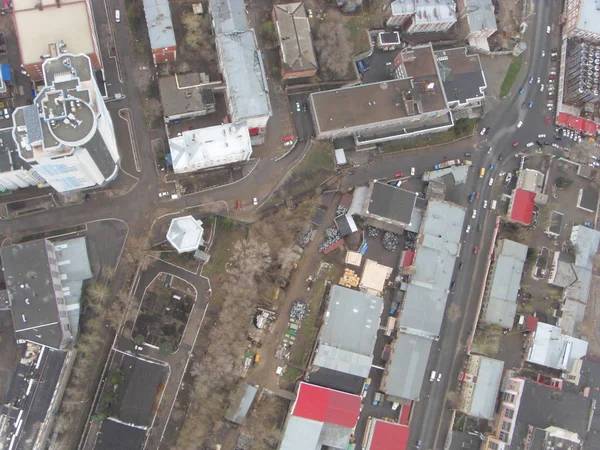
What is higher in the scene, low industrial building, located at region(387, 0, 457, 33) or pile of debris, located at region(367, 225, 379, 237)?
low industrial building, located at region(387, 0, 457, 33)

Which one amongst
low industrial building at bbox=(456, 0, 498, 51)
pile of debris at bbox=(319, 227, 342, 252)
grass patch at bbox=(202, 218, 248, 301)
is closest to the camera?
grass patch at bbox=(202, 218, 248, 301)

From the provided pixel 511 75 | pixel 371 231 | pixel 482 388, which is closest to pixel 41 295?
pixel 371 231

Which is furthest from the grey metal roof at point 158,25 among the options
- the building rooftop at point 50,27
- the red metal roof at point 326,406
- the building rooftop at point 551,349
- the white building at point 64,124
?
the building rooftop at point 551,349

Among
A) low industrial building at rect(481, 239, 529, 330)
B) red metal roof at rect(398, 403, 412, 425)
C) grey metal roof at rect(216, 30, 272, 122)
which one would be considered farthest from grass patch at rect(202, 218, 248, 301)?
low industrial building at rect(481, 239, 529, 330)

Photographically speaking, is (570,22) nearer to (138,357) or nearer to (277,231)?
(277,231)

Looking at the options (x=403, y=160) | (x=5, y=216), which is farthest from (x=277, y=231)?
(x=5, y=216)

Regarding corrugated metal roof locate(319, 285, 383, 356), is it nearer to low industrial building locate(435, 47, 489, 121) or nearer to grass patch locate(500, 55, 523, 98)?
low industrial building locate(435, 47, 489, 121)

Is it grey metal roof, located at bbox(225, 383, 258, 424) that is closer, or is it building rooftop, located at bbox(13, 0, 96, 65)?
building rooftop, located at bbox(13, 0, 96, 65)

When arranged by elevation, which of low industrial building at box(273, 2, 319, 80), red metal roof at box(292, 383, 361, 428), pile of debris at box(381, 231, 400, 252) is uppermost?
low industrial building at box(273, 2, 319, 80)
